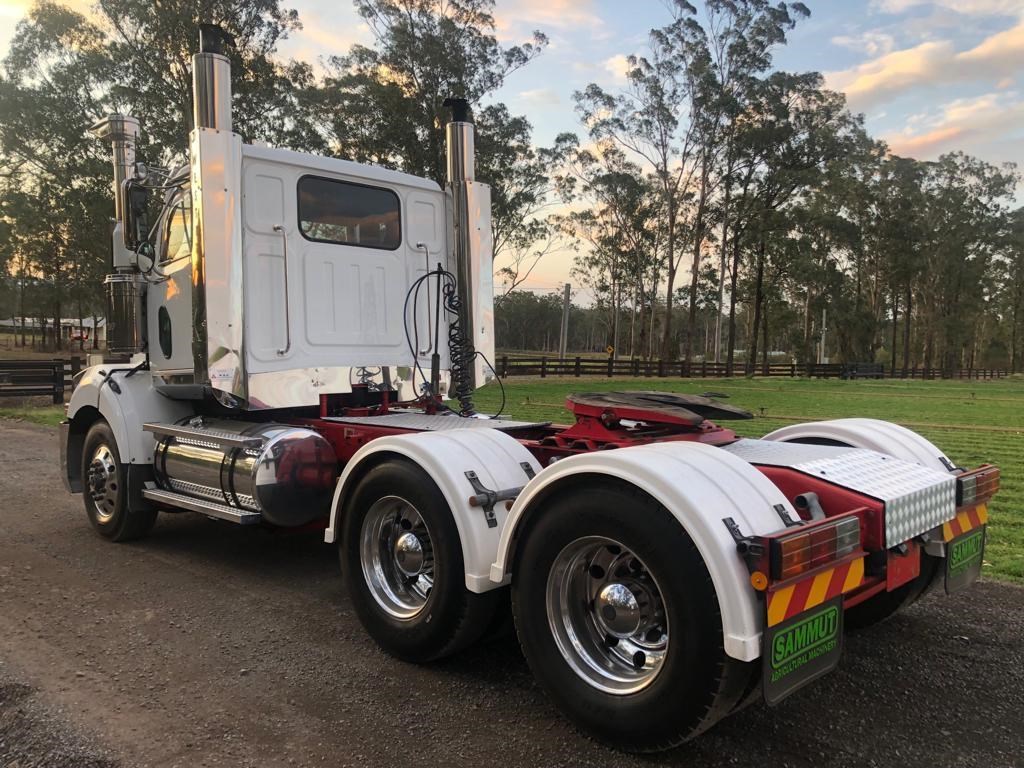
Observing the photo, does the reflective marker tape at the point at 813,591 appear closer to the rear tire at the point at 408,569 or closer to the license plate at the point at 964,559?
the license plate at the point at 964,559

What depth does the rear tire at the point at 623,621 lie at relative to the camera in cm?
255

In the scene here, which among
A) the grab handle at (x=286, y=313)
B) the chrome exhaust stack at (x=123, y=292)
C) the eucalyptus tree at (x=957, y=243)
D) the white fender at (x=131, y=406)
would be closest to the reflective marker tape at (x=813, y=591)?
the grab handle at (x=286, y=313)

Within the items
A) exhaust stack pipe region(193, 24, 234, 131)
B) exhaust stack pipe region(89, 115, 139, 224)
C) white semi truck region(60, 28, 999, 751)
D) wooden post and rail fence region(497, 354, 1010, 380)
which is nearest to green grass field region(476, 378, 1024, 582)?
white semi truck region(60, 28, 999, 751)

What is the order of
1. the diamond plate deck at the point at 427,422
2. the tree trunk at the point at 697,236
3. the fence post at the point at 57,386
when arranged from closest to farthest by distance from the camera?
the diamond plate deck at the point at 427,422, the fence post at the point at 57,386, the tree trunk at the point at 697,236

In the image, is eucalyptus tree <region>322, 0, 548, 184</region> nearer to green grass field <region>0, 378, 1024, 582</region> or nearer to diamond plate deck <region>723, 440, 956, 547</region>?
green grass field <region>0, 378, 1024, 582</region>

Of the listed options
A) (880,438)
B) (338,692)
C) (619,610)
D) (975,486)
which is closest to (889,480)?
(975,486)

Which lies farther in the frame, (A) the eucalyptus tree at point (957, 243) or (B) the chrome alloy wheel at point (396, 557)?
(A) the eucalyptus tree at point (957, 243)

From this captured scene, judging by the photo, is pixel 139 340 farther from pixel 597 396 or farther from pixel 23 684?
pixel 597 396

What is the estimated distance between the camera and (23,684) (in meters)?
3.47

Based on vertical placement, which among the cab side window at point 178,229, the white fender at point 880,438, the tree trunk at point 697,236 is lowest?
the white fender at point 880,438

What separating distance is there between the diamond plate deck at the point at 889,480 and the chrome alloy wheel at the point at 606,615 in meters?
0.85

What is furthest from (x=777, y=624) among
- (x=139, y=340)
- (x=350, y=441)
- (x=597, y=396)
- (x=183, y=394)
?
(x=139, y=340)

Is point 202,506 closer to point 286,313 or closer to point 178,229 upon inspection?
point 286,313

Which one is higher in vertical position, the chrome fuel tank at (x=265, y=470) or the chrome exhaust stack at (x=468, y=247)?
the chrome exhaust stack at (x=468, y=247)
